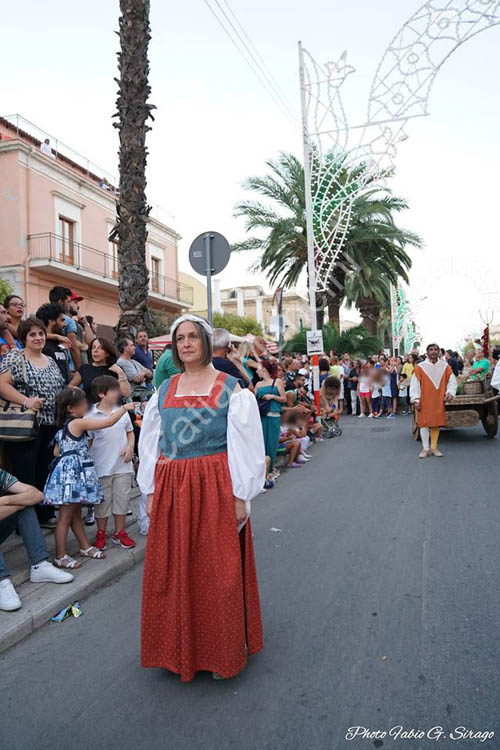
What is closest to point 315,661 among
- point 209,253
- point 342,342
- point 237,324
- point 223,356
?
point 223,356

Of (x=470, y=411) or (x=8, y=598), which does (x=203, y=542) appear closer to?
(x=8, y=598)

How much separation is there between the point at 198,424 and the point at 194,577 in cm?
78

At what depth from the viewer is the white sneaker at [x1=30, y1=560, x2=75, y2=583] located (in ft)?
13.7

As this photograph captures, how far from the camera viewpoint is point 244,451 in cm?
298

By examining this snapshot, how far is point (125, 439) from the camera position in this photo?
16.6ft

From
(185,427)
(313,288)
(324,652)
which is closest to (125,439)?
(185,427)

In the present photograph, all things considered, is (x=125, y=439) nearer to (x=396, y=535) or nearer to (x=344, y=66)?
(x=396, y=535)

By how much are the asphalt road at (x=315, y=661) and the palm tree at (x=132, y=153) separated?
3.88m

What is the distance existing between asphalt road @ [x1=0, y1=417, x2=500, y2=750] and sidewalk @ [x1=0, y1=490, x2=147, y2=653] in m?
0.10

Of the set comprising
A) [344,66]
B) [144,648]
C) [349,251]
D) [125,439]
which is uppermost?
[344,66]

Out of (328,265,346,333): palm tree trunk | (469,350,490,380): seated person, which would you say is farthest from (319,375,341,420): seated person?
(328,265,346,333): palm tree trunk

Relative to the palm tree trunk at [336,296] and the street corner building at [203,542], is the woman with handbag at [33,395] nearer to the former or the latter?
the street corner building at [203,542]

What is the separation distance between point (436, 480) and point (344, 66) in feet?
34.9

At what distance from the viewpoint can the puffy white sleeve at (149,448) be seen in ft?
10.3
